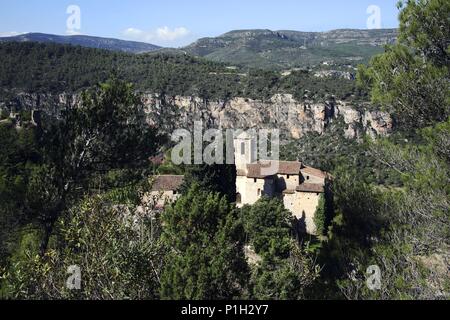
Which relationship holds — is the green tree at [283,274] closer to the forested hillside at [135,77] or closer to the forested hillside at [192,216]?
the forested hillside at [192,216]

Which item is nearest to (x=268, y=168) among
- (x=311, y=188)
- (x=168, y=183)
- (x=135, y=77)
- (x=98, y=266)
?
(x=311, y=188)

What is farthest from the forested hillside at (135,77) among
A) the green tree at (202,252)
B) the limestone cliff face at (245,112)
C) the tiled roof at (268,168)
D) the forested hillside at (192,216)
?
the green tree at (202,252)

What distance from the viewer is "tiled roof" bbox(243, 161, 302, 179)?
33094 millimetres

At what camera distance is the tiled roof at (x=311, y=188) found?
32.9 m

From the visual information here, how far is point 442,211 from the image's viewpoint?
9.08 metres

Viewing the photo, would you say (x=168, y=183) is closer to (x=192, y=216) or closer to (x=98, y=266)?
(x=192, y=216)

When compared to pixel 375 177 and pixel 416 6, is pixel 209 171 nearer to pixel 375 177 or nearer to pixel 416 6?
pixel 416 6

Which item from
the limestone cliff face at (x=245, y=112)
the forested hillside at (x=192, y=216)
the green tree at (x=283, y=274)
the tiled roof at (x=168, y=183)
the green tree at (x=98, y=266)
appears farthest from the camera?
the limestone cliff face at (x=245, y=112)

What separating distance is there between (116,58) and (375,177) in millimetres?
75890

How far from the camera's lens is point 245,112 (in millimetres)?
87938

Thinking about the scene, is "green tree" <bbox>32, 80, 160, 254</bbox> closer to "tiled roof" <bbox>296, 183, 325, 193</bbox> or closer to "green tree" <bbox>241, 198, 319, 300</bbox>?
"green tree" <bbox>241, 198, 319, 300</bbox>

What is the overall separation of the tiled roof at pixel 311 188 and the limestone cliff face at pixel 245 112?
39.2 m

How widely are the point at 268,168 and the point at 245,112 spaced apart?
54751 mm
